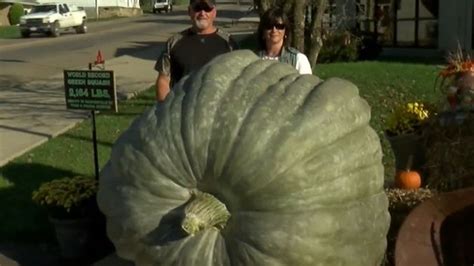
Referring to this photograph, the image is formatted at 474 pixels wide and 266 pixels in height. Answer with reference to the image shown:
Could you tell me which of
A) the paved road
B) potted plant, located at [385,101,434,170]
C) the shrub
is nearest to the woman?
potted plant, located at [385,101,434,170]

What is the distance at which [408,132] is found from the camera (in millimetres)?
5172

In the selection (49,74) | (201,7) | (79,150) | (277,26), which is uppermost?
(201,7)

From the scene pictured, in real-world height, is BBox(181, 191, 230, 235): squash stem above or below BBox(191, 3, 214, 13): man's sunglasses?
below

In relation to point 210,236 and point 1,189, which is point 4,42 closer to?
point 1,189

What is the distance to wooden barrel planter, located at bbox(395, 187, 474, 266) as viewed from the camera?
326 cm

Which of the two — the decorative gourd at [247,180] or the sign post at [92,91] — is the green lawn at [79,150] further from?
the decorative gourd at [247,180]

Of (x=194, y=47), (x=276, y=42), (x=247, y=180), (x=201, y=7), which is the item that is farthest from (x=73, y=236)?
(x=247, y=180)

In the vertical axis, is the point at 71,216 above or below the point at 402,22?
below

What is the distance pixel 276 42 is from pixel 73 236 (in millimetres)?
2213

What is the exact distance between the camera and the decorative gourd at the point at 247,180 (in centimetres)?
313

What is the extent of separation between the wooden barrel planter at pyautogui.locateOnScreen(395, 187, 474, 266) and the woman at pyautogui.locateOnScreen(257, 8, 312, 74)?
1.58m

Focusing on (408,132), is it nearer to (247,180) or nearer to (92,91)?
(247,180)

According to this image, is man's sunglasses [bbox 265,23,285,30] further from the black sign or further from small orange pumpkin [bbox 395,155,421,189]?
the black sign

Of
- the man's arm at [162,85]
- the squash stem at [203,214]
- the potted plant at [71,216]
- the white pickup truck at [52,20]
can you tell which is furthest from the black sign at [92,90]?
the white pickup truck at [52,20]
